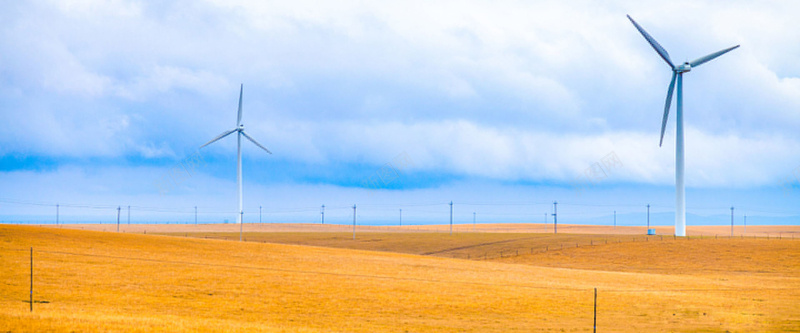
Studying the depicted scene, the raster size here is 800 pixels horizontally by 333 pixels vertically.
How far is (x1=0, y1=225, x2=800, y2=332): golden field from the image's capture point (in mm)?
31391

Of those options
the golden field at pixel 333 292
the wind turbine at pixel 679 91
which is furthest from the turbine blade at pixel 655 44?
the golden field at pixel 333 292

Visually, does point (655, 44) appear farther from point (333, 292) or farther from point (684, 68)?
point (333, 292)

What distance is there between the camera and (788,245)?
82.8m

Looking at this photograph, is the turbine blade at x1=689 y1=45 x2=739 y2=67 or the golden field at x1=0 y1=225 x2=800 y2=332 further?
the turbine blade at x1=689 y1=45 x2=739 y2=67

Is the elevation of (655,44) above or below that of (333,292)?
above

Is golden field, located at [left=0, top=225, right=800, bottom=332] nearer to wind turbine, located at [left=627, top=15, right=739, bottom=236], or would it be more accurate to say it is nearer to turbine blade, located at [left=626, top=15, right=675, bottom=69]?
wind turbine, located at [left=627, top=15, right=739, bottom=236]

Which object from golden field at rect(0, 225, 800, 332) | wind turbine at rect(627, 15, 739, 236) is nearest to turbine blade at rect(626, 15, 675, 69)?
wind turbine at rect(627, 15, 739, 236)

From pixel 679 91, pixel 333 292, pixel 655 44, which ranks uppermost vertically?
pixel 655 44

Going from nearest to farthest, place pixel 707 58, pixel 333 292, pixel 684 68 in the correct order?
1. pixel 333 292
2. pixel 684 68
3. pixel 707 58

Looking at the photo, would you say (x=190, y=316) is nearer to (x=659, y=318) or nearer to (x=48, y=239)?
(x=659, y=318)

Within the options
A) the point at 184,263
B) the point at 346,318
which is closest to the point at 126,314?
the point at 346,318

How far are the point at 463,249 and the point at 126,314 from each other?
2965 inches

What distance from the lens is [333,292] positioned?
4219cm

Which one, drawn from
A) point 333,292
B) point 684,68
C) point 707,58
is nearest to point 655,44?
point 684,68
